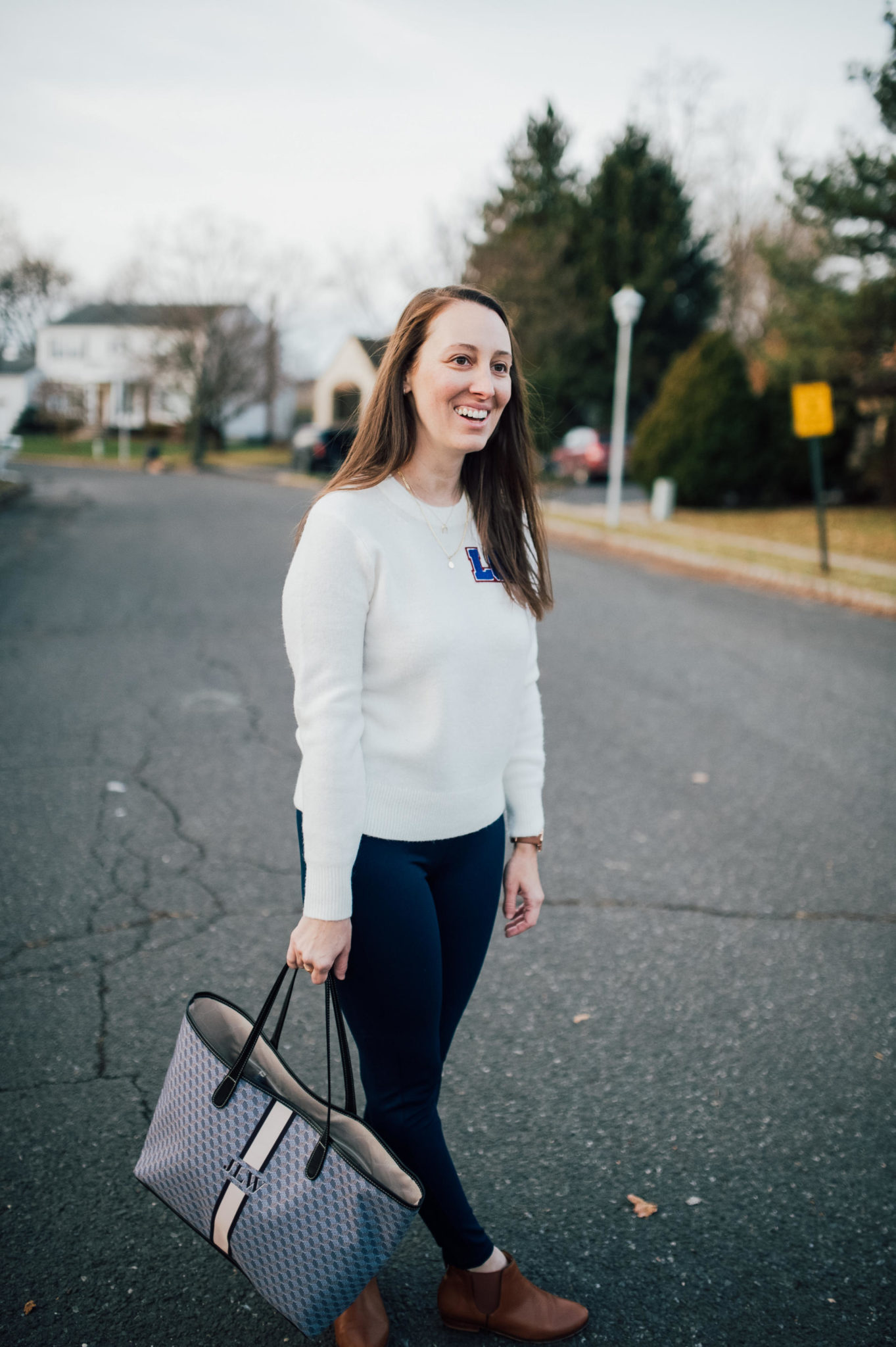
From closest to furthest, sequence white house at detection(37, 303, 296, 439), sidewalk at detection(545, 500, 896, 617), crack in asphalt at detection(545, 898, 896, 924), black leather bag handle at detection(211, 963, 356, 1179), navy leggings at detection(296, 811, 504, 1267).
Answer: black leather bag handle at detection(211, 963, 356, 1179) < navy leggings at detection(296, 811, 504, 1267) < crack in asphalt at detection(545, 898, 896, 924) < sidewalk at detection(545, 500, 896, 617) < white house at detection(37, 303, 296, 439)

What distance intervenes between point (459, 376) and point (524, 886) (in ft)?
3.55

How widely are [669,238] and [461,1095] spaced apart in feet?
109

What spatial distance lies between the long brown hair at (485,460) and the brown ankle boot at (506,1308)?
4.46 ft

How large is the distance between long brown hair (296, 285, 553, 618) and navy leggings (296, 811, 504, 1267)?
0.56 meters

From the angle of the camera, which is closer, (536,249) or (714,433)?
(714,433)

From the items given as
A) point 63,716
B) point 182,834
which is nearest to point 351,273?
point 63,716

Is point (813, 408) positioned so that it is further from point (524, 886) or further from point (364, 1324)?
point (364, 1324)

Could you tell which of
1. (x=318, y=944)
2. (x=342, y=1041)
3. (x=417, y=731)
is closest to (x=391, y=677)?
(x=417, y=731)

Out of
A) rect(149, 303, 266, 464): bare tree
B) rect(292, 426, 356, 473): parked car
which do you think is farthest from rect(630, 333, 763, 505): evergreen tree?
rect(149, 303, 266, 464): bare tree

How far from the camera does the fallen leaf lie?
2264mm

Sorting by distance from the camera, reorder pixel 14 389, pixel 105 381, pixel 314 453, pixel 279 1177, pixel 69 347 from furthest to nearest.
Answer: pixel 69 347 → pixel 14 389 → pixel 105 381 → pixel 314 453 → pixel 279 1177

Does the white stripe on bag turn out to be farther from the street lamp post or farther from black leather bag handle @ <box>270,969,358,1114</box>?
the street lamp post

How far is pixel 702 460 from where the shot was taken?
64.6 feet

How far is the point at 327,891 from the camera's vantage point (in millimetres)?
1646
